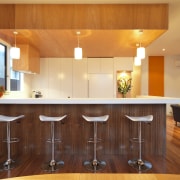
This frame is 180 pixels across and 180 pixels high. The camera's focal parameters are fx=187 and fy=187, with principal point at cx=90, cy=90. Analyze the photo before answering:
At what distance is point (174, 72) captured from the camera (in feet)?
26.6

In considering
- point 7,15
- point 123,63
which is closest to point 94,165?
point 7,15

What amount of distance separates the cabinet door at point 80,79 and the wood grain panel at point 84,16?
10.7ft

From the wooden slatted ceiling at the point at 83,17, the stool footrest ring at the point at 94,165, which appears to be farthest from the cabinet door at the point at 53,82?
the stool footrest ring at the point at 94,165

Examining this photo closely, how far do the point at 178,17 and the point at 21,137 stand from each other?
3787mm

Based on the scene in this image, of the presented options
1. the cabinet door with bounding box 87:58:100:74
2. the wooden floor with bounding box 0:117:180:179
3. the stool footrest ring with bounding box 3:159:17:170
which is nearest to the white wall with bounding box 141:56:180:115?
the cabinet door with bounding box 87:58:100:74

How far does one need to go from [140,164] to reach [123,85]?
14.6ft

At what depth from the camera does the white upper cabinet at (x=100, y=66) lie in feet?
21.0

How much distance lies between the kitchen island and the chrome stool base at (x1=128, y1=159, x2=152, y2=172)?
0.39 metres

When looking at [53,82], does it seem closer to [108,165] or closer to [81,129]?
[81,129]

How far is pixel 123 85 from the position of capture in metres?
7.15

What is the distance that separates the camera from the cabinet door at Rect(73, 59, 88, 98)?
21.0 feet

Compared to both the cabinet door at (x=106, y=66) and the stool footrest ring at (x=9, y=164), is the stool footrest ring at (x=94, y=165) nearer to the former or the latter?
the stool footrest ring at (x=9, y=164)

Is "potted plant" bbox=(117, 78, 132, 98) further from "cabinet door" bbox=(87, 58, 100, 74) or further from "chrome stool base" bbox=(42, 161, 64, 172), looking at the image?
"chrome stool base" bbox=(42, 161, 64, 172)

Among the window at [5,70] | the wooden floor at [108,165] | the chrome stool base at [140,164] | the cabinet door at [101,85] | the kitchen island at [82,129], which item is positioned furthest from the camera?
the cabinet door at [101,85]
